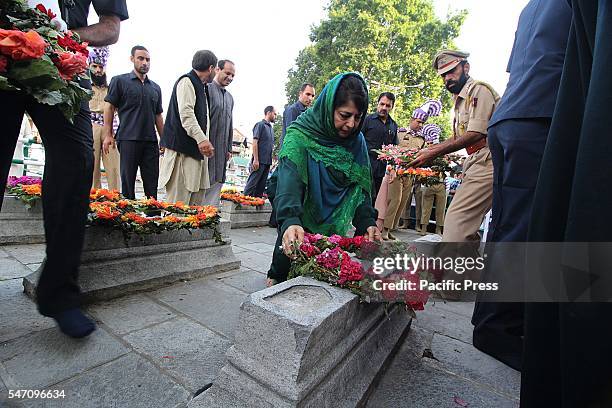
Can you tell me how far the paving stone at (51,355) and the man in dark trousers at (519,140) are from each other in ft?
7.23

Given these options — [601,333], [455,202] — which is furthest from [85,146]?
[455,202]

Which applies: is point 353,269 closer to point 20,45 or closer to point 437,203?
point 20,45

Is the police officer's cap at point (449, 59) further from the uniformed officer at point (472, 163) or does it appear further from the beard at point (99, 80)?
the beard at point (99, 80)

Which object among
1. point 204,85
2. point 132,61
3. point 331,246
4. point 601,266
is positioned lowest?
point 331,246

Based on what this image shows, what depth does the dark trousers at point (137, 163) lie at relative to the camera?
396cm

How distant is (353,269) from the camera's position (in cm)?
153

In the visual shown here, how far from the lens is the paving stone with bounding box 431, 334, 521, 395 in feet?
5.91

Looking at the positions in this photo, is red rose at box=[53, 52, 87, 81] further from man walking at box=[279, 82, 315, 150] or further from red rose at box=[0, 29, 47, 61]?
man walking at box=[279, 82, 315, 150]

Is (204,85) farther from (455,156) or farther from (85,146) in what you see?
(455,156)

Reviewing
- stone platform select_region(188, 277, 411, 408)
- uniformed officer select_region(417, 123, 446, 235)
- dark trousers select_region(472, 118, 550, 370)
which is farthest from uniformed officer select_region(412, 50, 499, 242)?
uniformed officer select_region(417, 123, 446, 235)

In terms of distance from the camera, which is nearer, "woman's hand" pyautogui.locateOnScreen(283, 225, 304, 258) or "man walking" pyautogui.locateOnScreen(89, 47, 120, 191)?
"woman's hand" pyautogui.locateOnScreen(283, 225, 304, 258)

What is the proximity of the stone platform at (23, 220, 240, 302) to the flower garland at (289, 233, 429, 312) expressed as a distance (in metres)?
1.19

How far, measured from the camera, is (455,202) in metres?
2.95

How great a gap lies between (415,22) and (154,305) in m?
22.9
